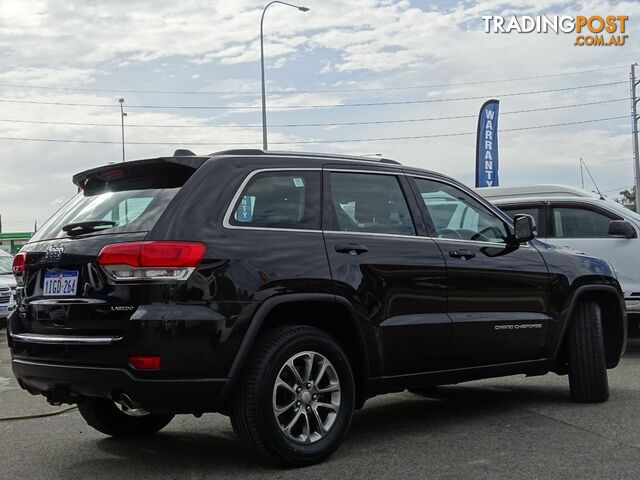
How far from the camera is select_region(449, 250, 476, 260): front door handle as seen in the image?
566 centimetres

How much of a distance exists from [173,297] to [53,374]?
896 mm

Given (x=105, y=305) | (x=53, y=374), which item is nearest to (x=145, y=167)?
(x=105, y=305)

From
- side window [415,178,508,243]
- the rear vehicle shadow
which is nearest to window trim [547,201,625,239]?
the rear vehicle shadow

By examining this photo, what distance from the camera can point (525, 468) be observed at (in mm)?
4621

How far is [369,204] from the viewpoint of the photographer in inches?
213

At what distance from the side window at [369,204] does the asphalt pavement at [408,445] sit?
4.54 feet

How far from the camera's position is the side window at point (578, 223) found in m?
9.91

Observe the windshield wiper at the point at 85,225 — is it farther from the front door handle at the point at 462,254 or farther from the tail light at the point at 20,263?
the front door handle at the point at 462,254

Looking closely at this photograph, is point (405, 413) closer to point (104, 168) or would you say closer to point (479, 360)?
point (479, 360)

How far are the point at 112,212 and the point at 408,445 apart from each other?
2.31m

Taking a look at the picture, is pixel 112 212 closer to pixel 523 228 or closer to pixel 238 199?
pixel 238 199

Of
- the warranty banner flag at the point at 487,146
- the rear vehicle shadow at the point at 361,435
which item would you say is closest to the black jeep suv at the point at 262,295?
the rear vehicle shadow at the point at 361,435

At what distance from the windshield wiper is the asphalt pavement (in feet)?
4.59

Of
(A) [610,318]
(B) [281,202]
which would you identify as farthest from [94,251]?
(A) [610,318]
